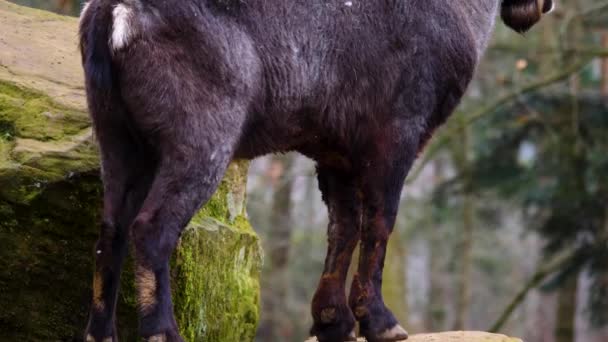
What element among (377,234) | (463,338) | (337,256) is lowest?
(463,338)

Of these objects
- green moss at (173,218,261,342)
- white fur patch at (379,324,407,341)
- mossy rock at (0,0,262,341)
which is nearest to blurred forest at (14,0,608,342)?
green moss at (173,218,261,342)

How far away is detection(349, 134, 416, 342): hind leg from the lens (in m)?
5.44

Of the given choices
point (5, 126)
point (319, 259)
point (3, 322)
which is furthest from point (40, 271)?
point (319, 259)

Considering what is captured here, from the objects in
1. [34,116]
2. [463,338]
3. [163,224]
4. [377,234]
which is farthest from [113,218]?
[463,338]

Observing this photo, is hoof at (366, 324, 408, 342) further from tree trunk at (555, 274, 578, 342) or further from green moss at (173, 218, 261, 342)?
tree trunk at (555, 274, 578, 342)

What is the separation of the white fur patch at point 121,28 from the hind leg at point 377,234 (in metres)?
1.60

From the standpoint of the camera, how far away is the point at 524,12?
6.51 meters

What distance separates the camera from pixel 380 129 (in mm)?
5492

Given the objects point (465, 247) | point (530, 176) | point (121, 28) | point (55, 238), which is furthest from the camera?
point (465, 247)

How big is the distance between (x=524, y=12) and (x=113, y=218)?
3.14m

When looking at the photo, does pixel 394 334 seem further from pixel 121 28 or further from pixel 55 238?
pixel 121 28

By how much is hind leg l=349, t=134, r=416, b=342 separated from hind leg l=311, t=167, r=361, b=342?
141mm

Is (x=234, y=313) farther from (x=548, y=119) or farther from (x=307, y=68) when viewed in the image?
(x=548, y=119)

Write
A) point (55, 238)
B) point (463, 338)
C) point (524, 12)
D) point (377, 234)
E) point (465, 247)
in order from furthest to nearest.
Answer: point (465, 247), point (524, 12), point (463, 338), point (377, 234), point (55, 238)
